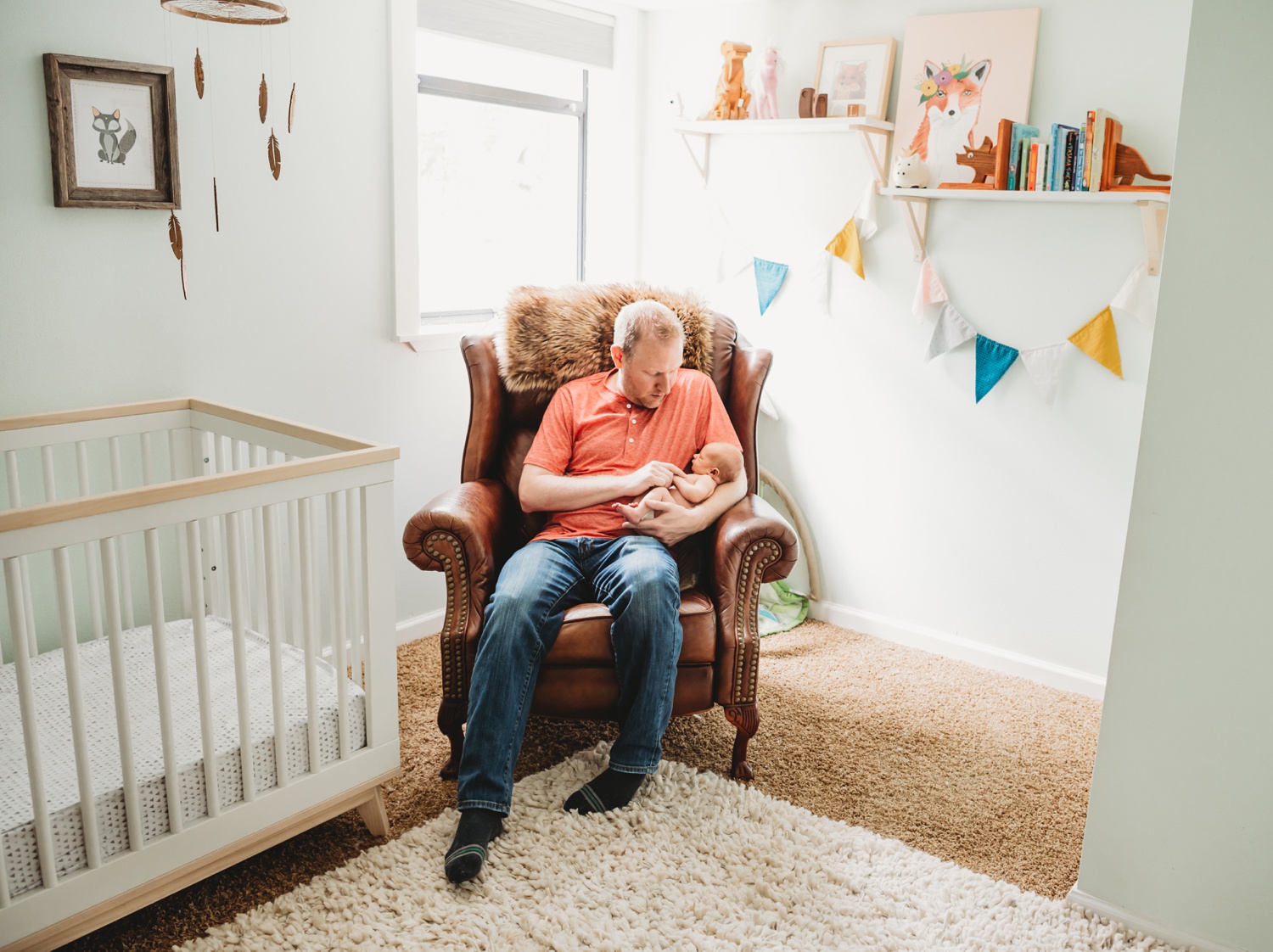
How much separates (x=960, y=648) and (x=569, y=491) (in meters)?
1.47

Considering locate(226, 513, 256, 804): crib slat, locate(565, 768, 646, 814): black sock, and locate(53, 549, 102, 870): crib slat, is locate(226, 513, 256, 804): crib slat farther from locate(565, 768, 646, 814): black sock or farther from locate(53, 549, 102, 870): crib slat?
locate(565, 768, 646, 814): black sock

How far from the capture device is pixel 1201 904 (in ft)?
6.15

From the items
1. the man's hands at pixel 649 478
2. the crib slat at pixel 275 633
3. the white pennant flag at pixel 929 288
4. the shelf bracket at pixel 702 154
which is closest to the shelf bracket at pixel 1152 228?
the white pennant flag at pixel 929 288

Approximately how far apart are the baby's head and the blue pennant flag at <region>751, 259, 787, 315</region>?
1.03 metres

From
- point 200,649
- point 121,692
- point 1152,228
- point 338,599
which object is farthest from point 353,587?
point 1152,228

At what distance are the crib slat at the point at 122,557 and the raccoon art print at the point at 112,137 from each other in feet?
2.04

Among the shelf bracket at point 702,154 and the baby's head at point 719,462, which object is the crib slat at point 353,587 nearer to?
the baby's head at point 719,462

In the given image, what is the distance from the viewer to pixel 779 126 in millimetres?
3188

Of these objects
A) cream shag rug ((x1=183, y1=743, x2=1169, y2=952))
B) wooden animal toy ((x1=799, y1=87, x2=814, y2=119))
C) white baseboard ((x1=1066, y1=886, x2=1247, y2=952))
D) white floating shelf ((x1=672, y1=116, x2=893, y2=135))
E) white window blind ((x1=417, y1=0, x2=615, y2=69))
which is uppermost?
white window blind ((x1=417, y1=0, x2=615, y2=69))

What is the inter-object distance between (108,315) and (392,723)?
1.15 m

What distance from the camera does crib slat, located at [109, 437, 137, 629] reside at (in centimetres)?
226

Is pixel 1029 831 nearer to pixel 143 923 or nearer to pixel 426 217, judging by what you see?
pixel 143 923

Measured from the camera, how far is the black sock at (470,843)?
1.99 meters

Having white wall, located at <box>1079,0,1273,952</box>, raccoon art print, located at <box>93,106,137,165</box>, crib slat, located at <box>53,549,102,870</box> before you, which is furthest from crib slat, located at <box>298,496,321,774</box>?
white wall, located at <box>1079,0,1273,952</box>
